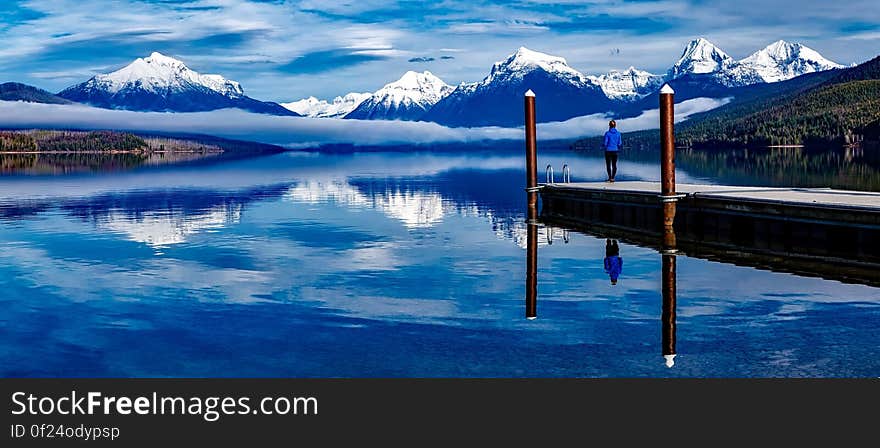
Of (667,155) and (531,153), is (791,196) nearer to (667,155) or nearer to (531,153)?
(667,155)

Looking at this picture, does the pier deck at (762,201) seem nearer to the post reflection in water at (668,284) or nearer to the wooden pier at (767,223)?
the wooden pier at (767,223)

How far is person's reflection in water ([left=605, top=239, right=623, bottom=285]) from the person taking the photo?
2975cm

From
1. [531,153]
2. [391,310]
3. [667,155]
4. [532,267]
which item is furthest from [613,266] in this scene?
[531,153]

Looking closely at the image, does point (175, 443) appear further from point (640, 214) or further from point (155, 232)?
point (155, 232)

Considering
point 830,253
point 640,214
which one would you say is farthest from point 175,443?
point 640,214

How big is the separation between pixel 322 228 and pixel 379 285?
19204 mm

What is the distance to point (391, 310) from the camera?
24.1 metres

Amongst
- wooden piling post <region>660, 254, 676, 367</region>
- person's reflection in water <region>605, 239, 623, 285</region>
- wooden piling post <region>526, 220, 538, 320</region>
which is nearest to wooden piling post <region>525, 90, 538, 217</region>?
wooden piling post <region>526, 220, 538, 320</region>

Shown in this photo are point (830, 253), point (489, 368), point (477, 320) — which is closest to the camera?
point (489, 368)

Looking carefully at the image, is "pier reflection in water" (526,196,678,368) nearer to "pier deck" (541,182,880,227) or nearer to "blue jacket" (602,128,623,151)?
"pier deck" (541,182,880,227)

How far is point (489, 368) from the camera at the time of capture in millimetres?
18078

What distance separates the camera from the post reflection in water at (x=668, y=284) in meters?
19.7

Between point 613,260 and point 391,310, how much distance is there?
1130cm

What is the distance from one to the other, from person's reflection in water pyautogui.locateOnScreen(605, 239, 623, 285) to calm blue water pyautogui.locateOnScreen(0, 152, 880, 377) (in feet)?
1.00
